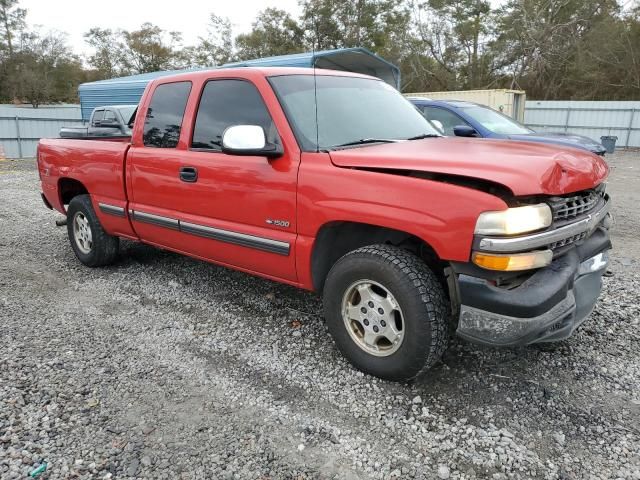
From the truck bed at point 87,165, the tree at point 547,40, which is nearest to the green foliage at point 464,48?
the tree at point 547,40

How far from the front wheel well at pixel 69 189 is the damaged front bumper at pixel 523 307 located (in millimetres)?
4286

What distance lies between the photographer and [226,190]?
356cm

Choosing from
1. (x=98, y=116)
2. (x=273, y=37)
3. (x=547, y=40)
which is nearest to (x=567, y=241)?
(x=98, y=116)

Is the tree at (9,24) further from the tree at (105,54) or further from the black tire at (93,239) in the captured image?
the black tire at (93,239)

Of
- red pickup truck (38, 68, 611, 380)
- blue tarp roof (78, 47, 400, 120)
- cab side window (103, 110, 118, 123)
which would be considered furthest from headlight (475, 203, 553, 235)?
cab side window (103, 110, 118, 123)

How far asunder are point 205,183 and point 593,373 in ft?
9.49

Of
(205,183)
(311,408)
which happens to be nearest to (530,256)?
(311,408)

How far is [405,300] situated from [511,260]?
1.94 ft

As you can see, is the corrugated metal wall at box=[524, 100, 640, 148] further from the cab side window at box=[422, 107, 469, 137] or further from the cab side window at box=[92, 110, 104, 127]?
the cab side window at box=[92, 110, 104, 127]

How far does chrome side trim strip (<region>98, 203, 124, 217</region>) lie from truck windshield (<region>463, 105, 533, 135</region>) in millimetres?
5661

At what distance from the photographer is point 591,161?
2.95 meters

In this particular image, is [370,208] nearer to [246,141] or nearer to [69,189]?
[246,141]

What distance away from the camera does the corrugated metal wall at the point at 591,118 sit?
2005cm

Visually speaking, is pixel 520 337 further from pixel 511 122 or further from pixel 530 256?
pixel 511 122
